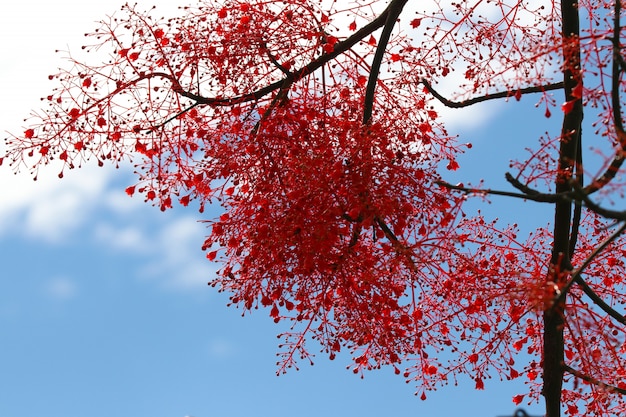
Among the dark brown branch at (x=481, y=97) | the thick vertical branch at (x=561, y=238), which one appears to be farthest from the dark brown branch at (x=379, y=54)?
the thick vertical branch at (x=561, y=238)

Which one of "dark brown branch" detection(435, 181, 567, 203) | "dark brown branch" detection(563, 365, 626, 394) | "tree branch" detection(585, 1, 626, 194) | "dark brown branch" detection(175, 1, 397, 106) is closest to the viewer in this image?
"tree branch" detection(585, 1, 626, 194)

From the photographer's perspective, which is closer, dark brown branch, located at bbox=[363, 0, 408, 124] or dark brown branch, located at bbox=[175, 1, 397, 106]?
dark brown branch, located at bbox=[363, 0, 408, 124]

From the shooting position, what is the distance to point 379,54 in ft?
18.3

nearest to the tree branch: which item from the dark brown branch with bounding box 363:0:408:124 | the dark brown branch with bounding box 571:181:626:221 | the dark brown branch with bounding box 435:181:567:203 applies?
the dark brown branch with bounding box 435:181:567:203

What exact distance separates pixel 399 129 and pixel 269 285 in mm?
1191

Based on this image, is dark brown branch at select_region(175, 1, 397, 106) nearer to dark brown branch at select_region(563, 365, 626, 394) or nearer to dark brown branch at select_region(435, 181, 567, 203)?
dark brown branch at select_region(435, 181, 567, 203)

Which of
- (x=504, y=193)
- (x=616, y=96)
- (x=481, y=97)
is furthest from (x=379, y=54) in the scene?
(x=616, y=96)

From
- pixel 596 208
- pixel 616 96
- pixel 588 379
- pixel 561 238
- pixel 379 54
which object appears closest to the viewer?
pixel 596 208

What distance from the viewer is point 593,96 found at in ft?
15.0

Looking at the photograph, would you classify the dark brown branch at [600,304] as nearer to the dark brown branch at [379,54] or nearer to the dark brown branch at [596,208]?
the dark brown branch at [379,54]

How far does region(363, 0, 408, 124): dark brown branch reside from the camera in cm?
549

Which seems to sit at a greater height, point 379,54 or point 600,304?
point 379,54

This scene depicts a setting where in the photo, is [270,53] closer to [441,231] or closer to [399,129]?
[399,129]

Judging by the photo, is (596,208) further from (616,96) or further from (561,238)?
(561,238)
